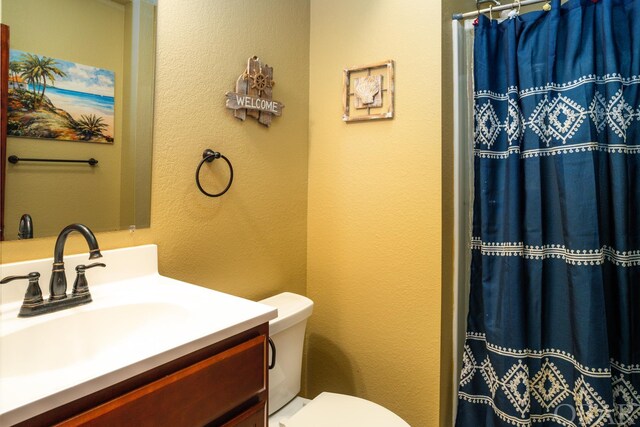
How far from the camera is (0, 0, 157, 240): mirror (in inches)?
36.3

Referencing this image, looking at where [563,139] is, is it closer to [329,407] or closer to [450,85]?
[450,85]

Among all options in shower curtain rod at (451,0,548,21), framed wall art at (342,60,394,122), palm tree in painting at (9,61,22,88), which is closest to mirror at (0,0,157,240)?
palm tree in painting at (9,61,22,88)

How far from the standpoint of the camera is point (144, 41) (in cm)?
113

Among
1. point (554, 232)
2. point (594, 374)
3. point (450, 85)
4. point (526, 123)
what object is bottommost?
point (594, 374)

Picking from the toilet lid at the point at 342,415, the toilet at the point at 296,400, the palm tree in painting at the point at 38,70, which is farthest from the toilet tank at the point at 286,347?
the palm tree in painting at the point at 38,70

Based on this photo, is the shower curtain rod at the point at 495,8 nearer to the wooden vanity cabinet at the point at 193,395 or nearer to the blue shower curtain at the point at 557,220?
the blue shower curtain at the point at 557,220

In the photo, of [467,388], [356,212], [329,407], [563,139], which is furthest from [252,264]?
[563,139]

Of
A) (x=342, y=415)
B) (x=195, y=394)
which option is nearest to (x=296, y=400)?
(x=342, y=415)

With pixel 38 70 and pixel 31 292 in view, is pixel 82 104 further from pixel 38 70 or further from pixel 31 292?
pixel 31 292

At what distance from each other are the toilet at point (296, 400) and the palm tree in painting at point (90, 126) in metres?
0.83

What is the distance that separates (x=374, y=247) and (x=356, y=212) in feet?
0.60

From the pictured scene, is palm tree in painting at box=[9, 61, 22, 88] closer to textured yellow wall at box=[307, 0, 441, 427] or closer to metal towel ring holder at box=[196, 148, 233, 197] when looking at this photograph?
metal towel ring holder at box=[196, 148, 233, 197]

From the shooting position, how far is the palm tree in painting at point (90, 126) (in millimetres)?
1029

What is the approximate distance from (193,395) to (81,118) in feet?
2.73
